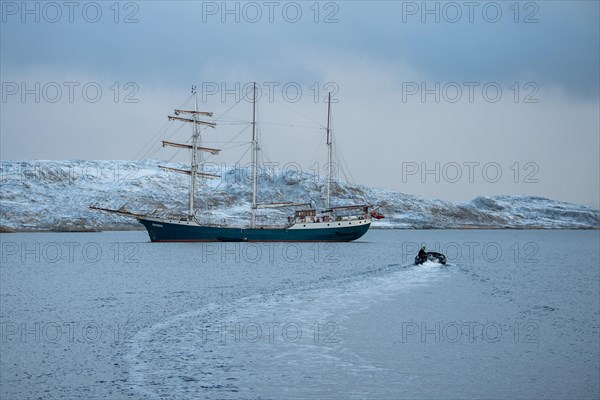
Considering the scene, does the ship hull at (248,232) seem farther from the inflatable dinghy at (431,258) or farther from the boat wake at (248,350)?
the boat wake at (248,350)

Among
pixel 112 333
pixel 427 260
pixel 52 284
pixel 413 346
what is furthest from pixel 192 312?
pixel 427 260

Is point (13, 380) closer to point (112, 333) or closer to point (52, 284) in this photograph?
point (112, 333)

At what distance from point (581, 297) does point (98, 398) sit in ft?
113

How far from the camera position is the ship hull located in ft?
373

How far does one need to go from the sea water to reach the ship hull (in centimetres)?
6470

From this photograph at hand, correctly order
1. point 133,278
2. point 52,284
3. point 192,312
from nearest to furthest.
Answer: point 192,312
point 52,284
point 133,278

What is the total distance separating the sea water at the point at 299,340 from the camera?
18.4 meters

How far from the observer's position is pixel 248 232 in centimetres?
11662

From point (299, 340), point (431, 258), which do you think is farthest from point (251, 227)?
point (299, 340)

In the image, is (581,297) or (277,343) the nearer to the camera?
(277,343)

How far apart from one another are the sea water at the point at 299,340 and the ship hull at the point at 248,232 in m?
64.7

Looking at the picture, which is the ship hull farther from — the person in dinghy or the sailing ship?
the person in dinghy

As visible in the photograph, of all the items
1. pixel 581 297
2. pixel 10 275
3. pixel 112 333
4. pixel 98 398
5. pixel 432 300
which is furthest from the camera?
pixel 10 275

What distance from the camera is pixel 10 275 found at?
58.0m
